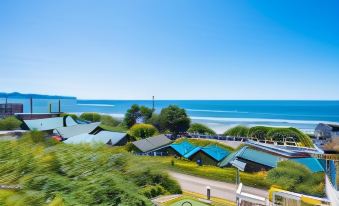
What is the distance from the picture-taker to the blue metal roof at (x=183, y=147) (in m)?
21.6

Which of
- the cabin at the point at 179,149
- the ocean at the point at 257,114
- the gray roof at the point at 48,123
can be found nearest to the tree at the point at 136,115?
the gray roof at the point at 48,123

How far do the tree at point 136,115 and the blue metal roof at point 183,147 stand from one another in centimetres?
1289

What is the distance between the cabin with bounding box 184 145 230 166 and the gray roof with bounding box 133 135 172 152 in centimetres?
310

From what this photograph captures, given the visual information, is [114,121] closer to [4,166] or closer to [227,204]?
[227,204]

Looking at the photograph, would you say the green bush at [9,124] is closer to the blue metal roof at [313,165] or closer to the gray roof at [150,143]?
the gray roof at [150,143]

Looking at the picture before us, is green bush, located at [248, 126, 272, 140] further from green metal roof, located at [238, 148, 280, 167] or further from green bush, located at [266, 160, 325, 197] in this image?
green bush, located at [266, 160, 325, 197]

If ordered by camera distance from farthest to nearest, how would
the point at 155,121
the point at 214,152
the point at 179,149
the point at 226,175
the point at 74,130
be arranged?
the point at 155,121 < the point at 74,130 < the point at 179,149 < the point at 214,152 < the point at 226,175

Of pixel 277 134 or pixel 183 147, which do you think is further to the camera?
pixel 277 134

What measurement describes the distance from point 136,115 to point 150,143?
520 inches

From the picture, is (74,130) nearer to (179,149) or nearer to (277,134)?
(179,149)

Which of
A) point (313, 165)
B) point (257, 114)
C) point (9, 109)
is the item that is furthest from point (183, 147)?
point (257, 114)

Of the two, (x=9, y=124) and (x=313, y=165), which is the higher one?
(x=9, y=124)

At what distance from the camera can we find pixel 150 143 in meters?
22.6

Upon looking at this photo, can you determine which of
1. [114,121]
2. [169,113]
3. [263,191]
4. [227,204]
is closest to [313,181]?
[263,191]
